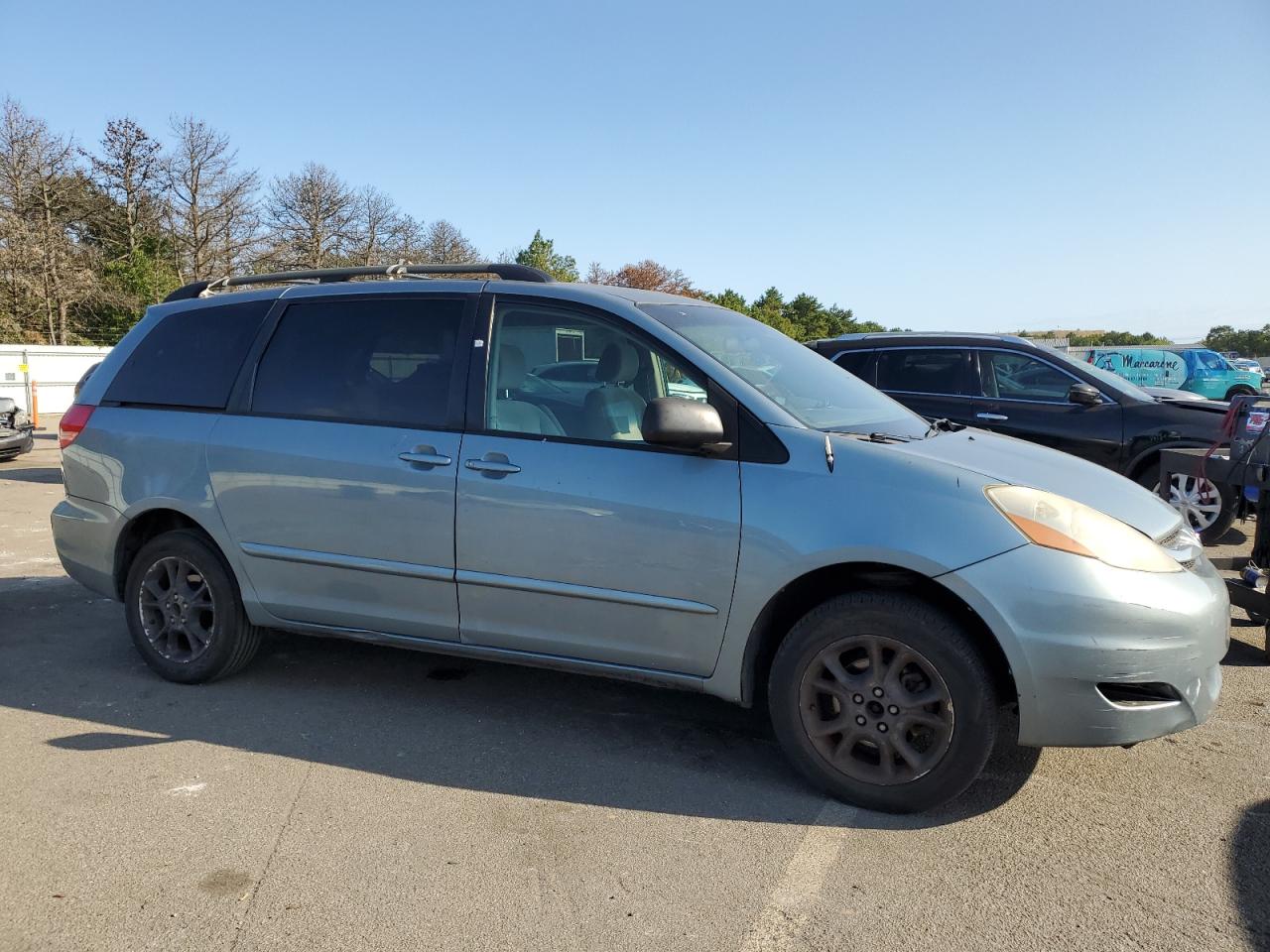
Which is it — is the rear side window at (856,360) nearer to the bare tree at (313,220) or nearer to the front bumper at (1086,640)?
the front bumper at (1086,640)

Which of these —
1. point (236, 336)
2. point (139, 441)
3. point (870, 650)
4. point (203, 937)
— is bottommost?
point (203, 937)

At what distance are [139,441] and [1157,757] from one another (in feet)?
15.4

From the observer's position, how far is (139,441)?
4629mm

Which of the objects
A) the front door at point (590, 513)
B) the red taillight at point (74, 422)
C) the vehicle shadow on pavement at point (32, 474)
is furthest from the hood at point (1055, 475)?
the vehicle shadow on pavement at point (32, 474)

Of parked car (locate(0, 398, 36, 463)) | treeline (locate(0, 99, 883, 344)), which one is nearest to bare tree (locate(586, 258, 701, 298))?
treeline (locate(0, 99, 883, 344))

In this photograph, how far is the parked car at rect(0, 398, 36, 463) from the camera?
1426 cm

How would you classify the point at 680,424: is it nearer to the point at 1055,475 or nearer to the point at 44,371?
the point at 1055,475

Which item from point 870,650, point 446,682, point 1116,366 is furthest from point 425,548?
point 1116,366

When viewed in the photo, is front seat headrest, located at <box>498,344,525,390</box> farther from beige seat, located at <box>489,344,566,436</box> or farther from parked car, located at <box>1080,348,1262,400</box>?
parked car, located at <box>1080,348,1262,400</box>

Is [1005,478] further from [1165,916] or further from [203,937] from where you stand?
[203,937]

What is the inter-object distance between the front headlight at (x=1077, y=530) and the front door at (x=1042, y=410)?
17.6ft

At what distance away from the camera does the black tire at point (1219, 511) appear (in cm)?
778

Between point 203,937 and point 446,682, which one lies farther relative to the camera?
point 446,682

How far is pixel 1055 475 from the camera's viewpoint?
3.57 m
